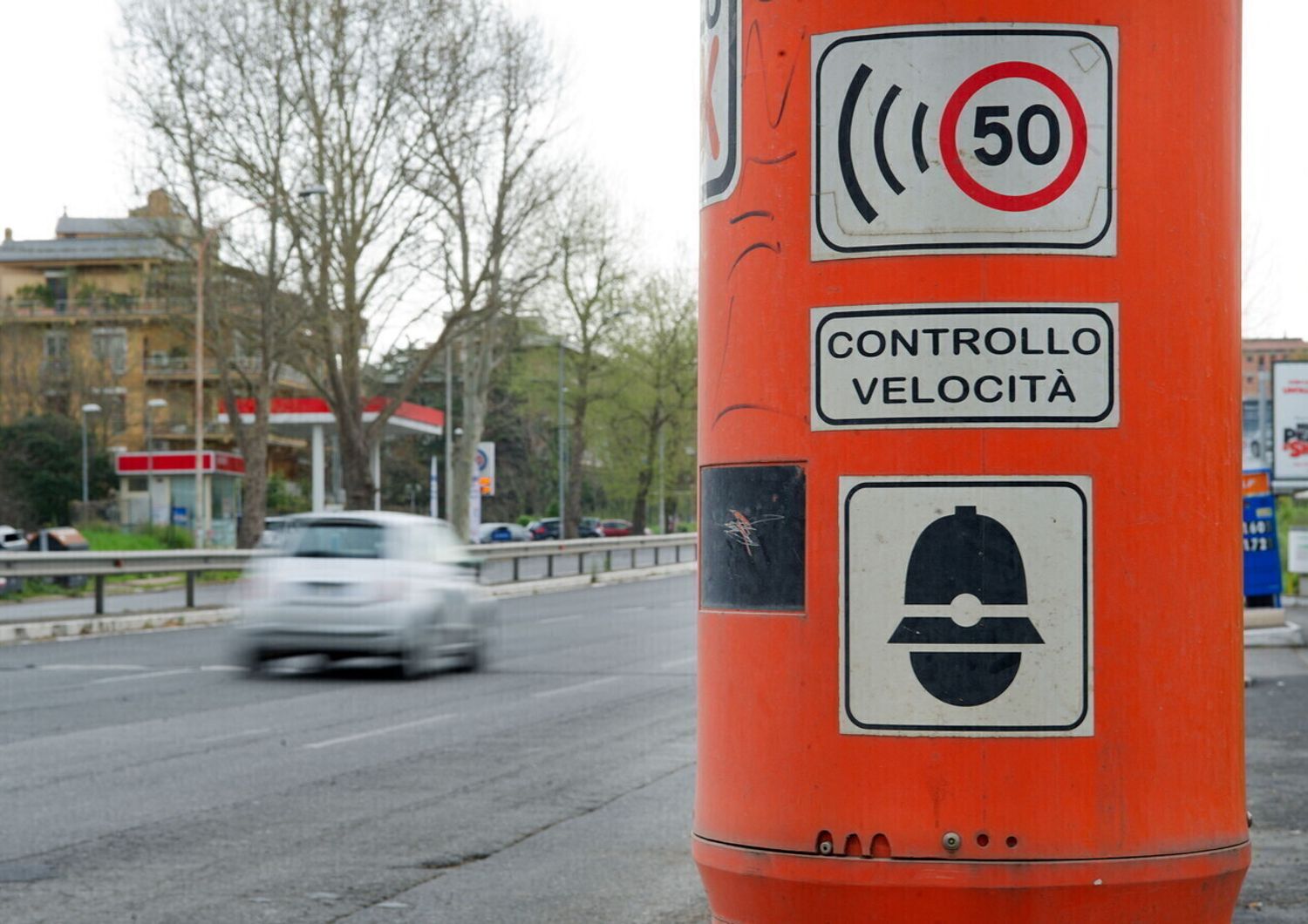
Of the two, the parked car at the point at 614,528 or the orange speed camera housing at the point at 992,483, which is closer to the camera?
the orange speed camera housing at the point at 992,483

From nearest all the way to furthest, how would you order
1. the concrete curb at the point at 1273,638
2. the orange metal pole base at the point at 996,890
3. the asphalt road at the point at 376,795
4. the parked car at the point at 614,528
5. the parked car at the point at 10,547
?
1. the orange metal pole base at the point at 996,890
2. the asphalt road at the point at 376,795
3. the concrete curb at the point at 1273,638
4. the parked car at the point at 10,547
5. the parked car at the point at 614,528

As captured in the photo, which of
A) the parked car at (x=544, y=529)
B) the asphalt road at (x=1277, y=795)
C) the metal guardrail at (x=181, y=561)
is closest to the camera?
the asphalt road at (x=1277, y=795)

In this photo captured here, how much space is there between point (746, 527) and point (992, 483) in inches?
15.1

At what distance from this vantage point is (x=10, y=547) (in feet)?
130

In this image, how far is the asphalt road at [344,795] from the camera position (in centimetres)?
692

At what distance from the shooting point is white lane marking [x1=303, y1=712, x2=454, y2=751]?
1186 centimetres

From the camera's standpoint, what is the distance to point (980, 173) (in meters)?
2.41

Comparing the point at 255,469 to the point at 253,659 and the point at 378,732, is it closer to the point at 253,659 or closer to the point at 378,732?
the point at 253,659

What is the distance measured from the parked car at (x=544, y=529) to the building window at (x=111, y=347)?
2429cm

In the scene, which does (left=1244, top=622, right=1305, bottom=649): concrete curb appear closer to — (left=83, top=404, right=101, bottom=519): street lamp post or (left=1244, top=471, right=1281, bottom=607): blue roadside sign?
(left=1244, top=471, right=1281, bottom=607): blue roadside sign

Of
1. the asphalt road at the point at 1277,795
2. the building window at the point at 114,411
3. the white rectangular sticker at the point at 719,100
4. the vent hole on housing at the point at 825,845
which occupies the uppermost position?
the building window at the point at 114,411

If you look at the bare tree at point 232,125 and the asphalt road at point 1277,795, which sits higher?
the bare tree at point 232,125

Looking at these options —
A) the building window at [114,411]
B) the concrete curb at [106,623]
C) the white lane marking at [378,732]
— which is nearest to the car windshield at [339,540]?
the white lane marking at [378,732]

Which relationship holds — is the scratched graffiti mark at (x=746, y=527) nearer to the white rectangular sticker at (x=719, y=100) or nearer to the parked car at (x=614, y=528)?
the white rectangular sticker at (x=719, y=100)
